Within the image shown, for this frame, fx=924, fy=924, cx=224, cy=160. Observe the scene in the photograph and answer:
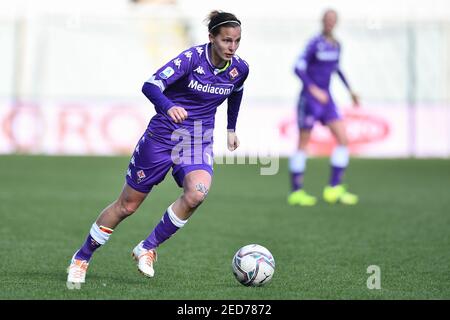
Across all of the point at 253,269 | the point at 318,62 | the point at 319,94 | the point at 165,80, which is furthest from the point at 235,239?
the point at 318,62

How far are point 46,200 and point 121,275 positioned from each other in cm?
608

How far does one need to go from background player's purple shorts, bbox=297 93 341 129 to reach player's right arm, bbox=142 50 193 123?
256 inches

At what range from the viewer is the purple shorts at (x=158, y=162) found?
263 inches

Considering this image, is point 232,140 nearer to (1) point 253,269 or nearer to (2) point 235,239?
(1) point 253,269

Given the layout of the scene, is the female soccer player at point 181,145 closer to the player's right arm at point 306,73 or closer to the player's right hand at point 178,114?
the player's right hand at point 178,114

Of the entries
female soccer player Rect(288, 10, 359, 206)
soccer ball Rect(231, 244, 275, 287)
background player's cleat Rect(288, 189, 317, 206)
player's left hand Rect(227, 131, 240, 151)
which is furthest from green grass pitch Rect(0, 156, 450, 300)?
player's left hand Rect(227, 131, 240, 151)

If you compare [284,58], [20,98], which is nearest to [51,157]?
[20,98]

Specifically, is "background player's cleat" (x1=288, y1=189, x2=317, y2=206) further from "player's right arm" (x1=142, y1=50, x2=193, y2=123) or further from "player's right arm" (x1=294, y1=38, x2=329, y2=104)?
"player's right arm" (x1=142, y1=50, x2=193, y2=123)

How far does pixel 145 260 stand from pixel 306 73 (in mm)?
6990

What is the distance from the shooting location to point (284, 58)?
24.2m

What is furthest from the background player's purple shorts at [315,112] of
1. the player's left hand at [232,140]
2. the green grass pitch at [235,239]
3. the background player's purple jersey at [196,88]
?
the background player's purple jersey at [196,88]

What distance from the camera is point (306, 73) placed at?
13.1 meters

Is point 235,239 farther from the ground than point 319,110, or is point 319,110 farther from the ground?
point 319,110

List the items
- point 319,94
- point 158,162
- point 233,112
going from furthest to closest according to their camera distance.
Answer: point 319,94 < point 233,112 < point 158,162
